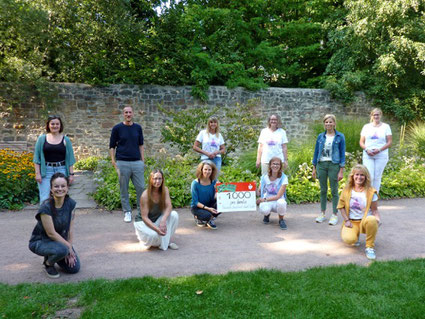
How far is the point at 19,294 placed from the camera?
2.96 m

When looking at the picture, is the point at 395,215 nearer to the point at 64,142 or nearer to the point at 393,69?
the point at 64,142

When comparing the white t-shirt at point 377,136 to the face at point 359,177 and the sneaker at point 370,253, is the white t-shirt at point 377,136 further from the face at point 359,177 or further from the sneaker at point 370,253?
the sneaker at point 370,253

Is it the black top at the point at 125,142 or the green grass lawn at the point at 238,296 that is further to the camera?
the black top at the point at 125,142

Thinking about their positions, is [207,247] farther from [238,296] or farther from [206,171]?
[238,296]

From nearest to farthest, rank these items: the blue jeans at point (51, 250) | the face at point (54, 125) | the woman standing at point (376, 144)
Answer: the blue jeans at point (51, 250)
the face at point (54, 125)
the woman standing at point (376, 144)

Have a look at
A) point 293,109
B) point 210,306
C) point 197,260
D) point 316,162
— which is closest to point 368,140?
point 316,162

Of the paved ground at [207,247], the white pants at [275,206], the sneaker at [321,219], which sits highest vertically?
the white pants at [275,206]

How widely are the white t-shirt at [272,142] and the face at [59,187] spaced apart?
3.42m

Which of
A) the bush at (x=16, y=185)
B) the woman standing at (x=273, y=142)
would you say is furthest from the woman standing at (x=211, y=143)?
the bush at (x=16, y=185)

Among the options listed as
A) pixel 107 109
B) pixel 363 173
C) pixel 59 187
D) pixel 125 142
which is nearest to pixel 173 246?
pixel 59 187

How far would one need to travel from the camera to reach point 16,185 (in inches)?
247

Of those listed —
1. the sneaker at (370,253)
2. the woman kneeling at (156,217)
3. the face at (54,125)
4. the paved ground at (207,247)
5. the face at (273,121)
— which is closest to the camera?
the paved ground at (207,247)

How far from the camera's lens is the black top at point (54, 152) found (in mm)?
4345

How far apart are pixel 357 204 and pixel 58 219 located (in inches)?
138
